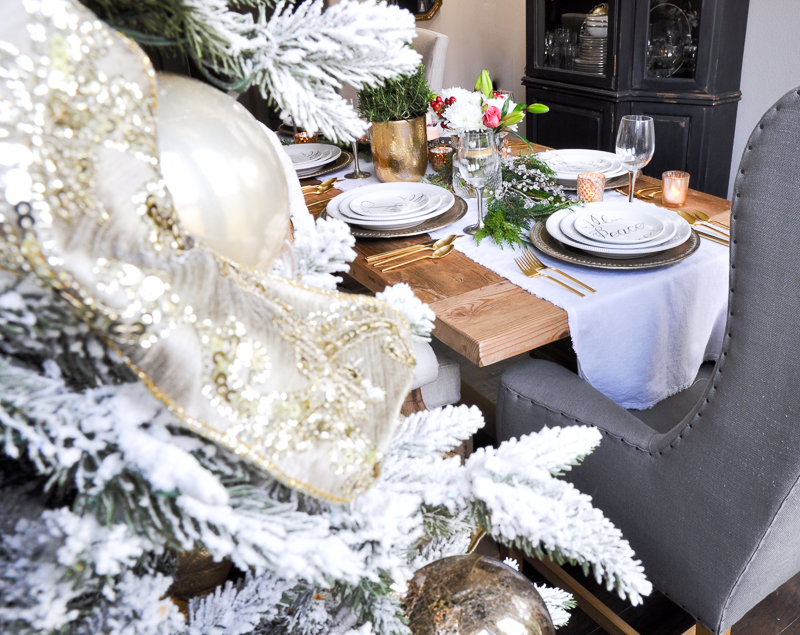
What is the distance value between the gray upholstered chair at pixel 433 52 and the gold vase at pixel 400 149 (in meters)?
1.19

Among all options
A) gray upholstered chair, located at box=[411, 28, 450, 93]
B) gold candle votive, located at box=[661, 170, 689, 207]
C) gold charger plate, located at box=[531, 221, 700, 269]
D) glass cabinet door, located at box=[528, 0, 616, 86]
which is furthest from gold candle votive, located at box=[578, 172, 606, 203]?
glass cabinet door, located at box=[528, 0, 616, 86]

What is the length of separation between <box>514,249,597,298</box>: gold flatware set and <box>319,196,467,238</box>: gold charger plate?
0.73 feet

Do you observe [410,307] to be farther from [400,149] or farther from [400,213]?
[400,149]

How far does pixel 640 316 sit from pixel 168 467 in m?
0.95

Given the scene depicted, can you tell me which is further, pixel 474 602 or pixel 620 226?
pixel 620 226

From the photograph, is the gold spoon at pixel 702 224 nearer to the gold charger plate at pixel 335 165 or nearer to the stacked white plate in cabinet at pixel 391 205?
the stacked white plate in cabinet at pixel 391 205

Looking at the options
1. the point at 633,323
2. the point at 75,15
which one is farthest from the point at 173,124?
the point at 633,323

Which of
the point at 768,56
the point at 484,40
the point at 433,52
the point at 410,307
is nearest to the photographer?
the point at 410,307

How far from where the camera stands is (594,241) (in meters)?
1.13

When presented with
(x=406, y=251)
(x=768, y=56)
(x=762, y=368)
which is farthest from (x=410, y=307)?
(x=768, y=56)

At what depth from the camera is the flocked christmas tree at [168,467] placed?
0.24 meters

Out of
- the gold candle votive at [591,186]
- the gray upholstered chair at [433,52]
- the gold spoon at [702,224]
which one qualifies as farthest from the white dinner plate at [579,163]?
the gray upholstered chair at [433,52]

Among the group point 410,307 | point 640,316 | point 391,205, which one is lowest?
point 640,316

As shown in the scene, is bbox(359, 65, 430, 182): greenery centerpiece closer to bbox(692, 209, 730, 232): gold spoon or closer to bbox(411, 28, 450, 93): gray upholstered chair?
bbox(692, 209, 730, 232): gold spoon
